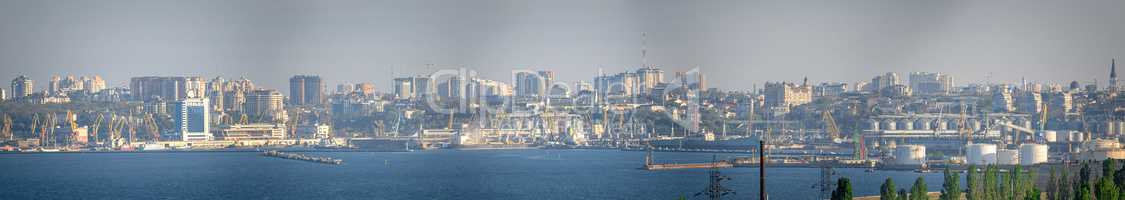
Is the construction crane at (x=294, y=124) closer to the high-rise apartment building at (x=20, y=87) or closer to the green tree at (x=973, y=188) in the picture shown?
the high-rise apartment building at (x=20, y=87)

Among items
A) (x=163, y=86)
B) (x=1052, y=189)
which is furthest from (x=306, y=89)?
(x=1052, y=189)

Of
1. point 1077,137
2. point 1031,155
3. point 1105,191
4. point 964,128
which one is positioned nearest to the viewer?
point 1105,191

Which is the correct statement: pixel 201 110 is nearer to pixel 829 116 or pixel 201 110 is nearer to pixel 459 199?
pixel 829 116

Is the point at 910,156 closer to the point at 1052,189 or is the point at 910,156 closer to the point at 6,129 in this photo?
the point at 1052,189

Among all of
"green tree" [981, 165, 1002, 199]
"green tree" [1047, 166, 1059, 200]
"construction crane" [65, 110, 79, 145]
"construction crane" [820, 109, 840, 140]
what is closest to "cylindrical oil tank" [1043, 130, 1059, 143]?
"construction crane" [820, 109, 840, 140]

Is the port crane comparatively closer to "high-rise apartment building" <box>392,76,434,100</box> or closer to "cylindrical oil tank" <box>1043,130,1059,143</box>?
"high-rise apartment building" <box>392,76,434,100</box>

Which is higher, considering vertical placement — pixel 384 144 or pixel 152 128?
pixel 152 128

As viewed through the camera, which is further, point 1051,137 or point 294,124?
point 294,124

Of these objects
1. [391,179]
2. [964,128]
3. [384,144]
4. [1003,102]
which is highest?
[1003,102]
